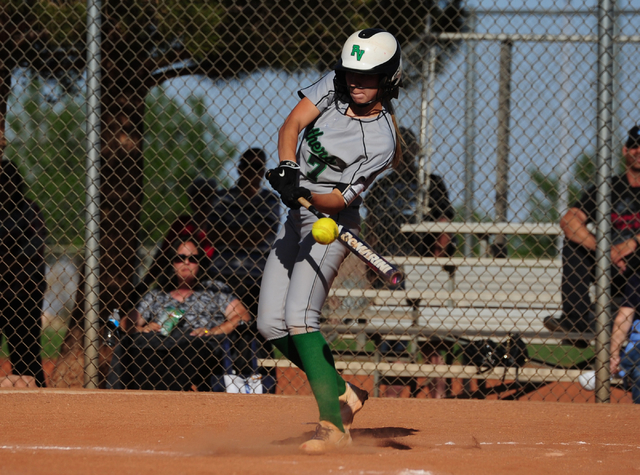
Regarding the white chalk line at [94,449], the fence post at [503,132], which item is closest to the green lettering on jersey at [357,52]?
the white chalk line at [94,449]

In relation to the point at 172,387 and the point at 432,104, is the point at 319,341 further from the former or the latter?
the point at 432,104

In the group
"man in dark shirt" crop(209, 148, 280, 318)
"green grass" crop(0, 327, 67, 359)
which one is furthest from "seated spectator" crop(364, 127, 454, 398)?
"green grass" crop(0, 327, 67, 359)

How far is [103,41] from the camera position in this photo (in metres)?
5.02

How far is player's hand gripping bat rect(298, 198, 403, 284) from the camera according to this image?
101 inches

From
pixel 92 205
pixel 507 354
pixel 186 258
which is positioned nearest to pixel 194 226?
pixel 186 258

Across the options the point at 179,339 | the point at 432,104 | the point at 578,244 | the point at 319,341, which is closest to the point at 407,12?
the point at 432,104

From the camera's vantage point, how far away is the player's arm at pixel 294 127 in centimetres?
277

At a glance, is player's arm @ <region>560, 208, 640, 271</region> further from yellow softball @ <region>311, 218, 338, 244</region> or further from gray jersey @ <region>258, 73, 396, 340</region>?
yellow softball @ <region>311, 218, 338, 244</region>

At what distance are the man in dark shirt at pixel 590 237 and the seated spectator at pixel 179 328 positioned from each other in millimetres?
2155

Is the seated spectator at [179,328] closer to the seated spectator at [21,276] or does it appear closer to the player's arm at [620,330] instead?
the seated spectator at [21,276]

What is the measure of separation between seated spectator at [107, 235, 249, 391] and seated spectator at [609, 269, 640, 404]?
2.38m

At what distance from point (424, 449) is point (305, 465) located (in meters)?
0.70

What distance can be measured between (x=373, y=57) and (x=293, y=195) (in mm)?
662

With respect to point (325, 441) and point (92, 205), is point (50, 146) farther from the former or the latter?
point (325, 441)
